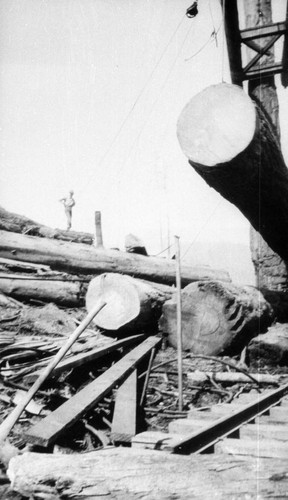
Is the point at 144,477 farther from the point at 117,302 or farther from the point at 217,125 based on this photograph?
the point at 117,302

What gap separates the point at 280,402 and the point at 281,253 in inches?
82.9

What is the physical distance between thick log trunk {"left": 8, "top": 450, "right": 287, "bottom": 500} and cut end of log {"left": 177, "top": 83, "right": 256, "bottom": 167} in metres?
2.11

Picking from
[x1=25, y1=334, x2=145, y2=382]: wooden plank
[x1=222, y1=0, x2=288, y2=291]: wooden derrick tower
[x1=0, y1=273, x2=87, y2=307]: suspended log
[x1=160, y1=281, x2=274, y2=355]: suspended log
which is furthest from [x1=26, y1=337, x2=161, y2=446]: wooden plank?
[x1=222, y1=0, x2=288, y2=291]: wooden derrick tower

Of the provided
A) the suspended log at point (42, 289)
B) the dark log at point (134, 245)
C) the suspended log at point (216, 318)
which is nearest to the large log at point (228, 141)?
the suspended log at point (216, 318)

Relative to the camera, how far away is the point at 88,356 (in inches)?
143

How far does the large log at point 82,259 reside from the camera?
605cm

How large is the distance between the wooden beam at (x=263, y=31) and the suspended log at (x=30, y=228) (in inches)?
174

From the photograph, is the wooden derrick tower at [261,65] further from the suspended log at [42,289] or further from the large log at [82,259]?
the suspended log at [42,289]

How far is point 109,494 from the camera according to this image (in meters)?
1.46

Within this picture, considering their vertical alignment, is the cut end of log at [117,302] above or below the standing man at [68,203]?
below

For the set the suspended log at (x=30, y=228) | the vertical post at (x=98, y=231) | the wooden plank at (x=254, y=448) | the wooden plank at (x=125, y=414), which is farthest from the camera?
the vertical post at (x=98, y=231)

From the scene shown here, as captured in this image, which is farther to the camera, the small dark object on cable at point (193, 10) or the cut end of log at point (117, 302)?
the small dark object on cable at point (193, 10)

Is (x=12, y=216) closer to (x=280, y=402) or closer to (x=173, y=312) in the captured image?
(x=173, y=312)

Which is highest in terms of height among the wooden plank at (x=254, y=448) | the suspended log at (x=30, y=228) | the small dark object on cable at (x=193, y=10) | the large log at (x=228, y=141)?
the small dark object on cable at (x=193, y=10)
